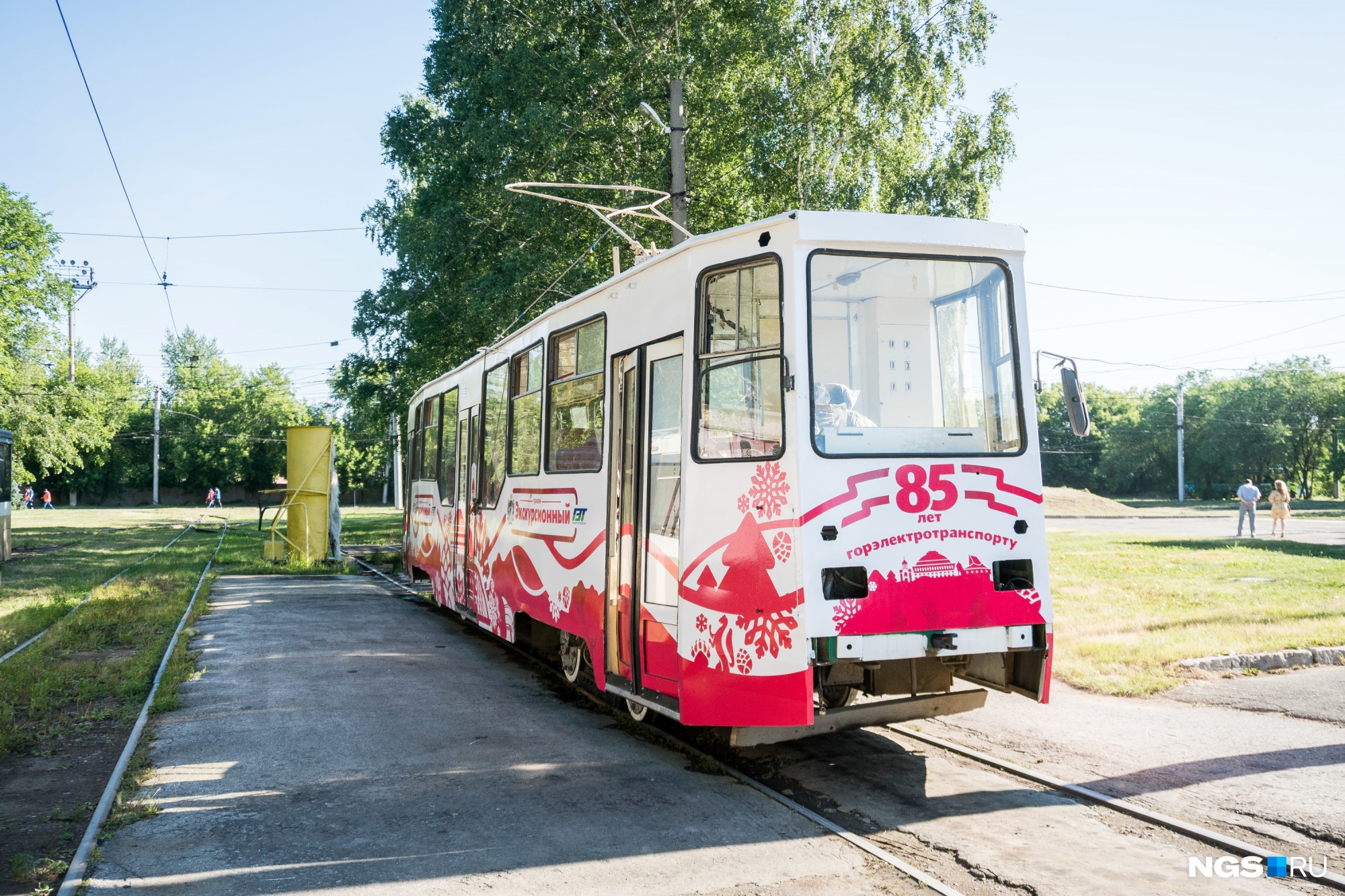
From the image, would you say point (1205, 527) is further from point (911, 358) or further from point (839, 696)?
point (911, 358)

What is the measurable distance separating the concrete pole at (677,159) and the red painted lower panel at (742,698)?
28.6 feet

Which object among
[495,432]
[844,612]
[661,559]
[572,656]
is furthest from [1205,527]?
[844,612]

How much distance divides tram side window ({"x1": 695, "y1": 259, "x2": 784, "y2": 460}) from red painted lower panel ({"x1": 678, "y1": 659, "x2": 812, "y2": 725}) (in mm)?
1259

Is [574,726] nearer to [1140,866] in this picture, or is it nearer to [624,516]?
[624,516]

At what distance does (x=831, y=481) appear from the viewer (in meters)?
5.76

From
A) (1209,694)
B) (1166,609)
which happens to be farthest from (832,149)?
(1209,694)

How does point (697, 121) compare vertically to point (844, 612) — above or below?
above

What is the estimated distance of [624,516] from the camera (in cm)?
723

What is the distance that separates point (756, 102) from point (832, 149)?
2048mm

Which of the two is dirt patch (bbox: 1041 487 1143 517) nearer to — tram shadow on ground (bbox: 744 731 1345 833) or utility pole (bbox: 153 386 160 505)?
tram shadow on ground (bbox: 744 731 1345 833)

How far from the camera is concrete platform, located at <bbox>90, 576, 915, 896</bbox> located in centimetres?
472

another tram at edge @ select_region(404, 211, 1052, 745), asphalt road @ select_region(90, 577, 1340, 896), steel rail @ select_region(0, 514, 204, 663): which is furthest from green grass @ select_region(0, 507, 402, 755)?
another tram at edge @ select_region(404, 211, 1052, 745)

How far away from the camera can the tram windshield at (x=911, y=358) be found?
5953 millimetres
